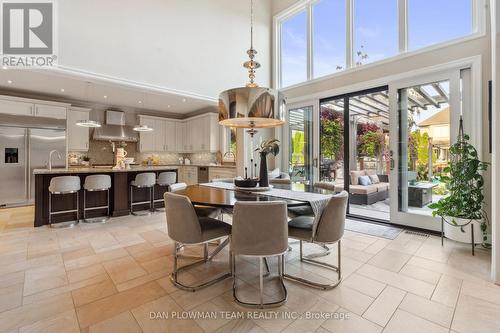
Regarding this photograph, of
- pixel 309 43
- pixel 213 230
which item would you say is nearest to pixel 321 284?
pixel 213 230

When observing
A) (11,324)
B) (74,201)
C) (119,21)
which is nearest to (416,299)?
(11,324)

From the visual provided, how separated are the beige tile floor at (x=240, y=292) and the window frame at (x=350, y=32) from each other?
2849mm

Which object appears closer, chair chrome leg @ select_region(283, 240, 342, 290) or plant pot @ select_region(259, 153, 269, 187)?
chair chrome leg @ select_region(283, 240, 342, 290)

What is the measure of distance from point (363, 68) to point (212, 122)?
3.95m

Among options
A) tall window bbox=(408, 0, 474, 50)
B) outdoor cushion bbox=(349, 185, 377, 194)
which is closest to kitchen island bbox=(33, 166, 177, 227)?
outdoor cushion bbox=(349, 185, 377, 194)

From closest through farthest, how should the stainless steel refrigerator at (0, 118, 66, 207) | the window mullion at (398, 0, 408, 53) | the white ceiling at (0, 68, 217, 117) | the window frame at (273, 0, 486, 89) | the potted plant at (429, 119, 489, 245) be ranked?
the potted plant at (429, 119, 489, 245)
the window frame at (273, 0, 486, 89)
the window mullion at (398, 0, 408, 53)
the white ceiling at (0, 68, 217, 117)
the stainless steel refrigerator at (0, 118, 66, 207)

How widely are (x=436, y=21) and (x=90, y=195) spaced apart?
642 cm

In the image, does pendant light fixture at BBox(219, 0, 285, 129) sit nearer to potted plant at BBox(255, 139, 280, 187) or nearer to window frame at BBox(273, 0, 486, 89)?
potted plant at BBox(255, 139, 280, 187)

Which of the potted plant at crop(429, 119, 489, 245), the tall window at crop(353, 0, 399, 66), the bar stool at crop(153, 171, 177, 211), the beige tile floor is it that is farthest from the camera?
the bar stool at crop(153, 171, 177, 211)

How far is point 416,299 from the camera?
186 centimetres

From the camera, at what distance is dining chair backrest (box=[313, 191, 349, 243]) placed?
1999 millimetres

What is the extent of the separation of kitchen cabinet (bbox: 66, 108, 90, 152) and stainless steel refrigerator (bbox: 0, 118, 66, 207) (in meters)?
0.42

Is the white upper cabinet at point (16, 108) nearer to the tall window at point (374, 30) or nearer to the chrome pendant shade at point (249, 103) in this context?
the chrome pendant shade at point (249, 103)

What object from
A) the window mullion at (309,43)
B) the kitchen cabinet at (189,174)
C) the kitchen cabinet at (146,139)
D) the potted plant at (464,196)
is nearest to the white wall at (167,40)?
the window mullion at (309,43)
